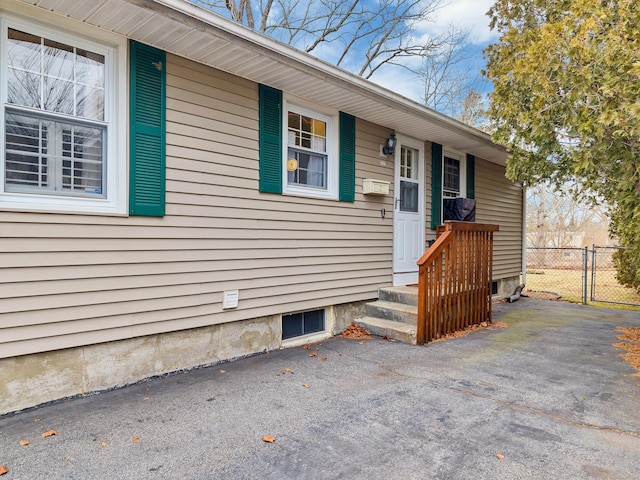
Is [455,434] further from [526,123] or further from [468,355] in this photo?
[526,123]

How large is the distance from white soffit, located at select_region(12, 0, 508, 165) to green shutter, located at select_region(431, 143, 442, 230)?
79cm

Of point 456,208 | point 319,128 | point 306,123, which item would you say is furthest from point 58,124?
point 456,208

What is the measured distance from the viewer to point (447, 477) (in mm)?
2018

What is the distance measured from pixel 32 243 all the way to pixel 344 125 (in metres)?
3.57

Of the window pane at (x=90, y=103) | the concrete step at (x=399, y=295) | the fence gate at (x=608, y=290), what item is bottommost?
the fence gate at (x=608, y=290)

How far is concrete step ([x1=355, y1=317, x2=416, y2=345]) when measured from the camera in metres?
4.48

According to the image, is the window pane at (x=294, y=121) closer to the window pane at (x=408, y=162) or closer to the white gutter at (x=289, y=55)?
the white gutter at (x=289, y=55)

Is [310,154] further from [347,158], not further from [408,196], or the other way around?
[408,196]

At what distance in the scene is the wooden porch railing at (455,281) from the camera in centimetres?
452

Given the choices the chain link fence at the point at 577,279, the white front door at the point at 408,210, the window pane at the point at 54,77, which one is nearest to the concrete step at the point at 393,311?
the white front door at the point at 408,210

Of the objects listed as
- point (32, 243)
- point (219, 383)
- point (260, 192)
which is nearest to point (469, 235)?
point (260, 192)

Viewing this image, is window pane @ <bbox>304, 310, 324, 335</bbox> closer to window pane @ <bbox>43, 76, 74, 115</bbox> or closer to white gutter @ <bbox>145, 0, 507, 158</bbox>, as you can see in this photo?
Result: white gutter @ <bbox>145, 0, 507, 158</bbox>

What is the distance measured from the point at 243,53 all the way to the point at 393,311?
3.39 meters

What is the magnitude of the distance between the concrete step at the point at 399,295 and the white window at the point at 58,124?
352cm
